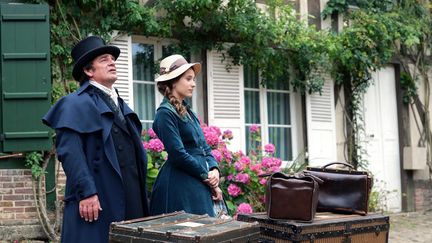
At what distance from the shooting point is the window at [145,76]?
794cm

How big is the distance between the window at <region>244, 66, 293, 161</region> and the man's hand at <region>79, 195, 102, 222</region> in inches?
210

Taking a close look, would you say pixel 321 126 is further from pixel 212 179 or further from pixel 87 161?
pixel 87 161

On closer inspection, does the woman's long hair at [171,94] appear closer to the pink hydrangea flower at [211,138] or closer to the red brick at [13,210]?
the pink hydrangea flower at [211,138]

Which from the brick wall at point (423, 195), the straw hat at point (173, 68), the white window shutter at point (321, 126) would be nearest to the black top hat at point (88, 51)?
the straw hat at point (173, 68)

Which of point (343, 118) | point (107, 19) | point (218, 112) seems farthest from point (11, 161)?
point (343, 118)

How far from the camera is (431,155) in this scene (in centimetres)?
1080

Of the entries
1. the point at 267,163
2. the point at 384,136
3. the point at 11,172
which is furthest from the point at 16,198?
the point at 384,136

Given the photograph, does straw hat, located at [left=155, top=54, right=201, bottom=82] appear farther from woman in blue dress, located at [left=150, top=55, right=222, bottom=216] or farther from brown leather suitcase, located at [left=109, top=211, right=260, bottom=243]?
brown leather suitcase, located at [left=109, top=211, right=260, bottom=243]

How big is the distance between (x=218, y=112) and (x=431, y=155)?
449 cm

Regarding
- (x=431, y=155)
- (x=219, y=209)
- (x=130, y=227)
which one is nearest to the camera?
(x=130, y=227)

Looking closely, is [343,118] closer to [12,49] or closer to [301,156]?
[301,156]

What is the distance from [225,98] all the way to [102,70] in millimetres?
4769

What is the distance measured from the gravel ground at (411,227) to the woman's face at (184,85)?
4524 millimetres

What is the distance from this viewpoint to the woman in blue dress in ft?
12.4
